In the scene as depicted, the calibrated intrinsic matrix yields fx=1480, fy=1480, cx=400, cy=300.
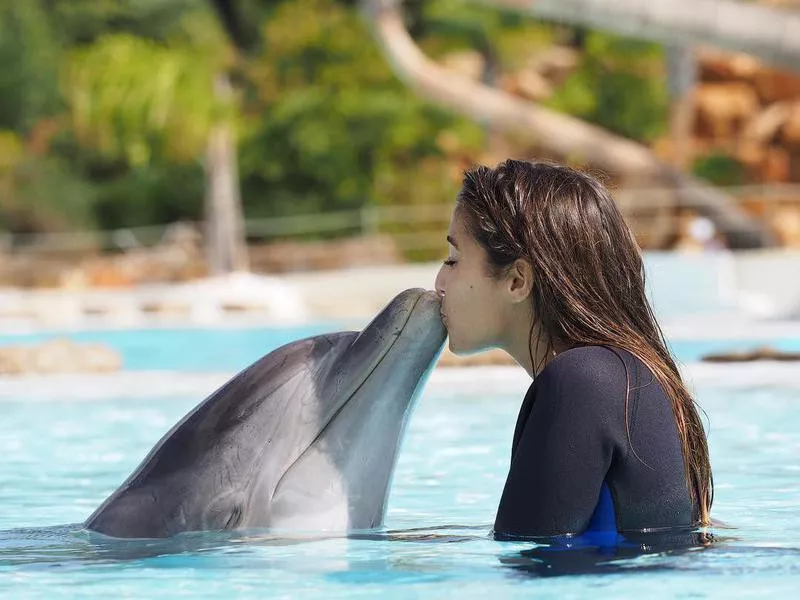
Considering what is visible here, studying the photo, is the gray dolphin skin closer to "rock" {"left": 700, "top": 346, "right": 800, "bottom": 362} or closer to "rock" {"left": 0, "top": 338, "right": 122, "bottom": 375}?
"rock" {"left": 700, "top": 346, "right": 800, "bottom": 362}

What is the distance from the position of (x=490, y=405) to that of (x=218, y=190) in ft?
47.9

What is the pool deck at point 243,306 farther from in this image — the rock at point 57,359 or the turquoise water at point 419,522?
the turquoise water at point 419,522

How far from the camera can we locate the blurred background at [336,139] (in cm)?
1977

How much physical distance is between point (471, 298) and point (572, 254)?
216 mm

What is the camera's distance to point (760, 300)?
15.7m

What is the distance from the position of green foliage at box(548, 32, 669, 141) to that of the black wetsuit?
22535 mm

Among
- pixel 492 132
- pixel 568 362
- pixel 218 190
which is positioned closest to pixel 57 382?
pixel 568 362

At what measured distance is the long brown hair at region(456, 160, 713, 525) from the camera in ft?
8.21

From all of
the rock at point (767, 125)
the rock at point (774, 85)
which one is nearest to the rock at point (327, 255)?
the rock at point (767, 125)

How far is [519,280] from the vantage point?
101 inches

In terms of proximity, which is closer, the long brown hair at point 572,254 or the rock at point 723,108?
the long brown hair at point 572,254

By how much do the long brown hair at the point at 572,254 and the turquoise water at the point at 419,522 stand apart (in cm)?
35

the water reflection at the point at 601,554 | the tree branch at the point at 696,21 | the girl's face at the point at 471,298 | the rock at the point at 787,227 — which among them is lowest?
the water reflection at the point at 601,554

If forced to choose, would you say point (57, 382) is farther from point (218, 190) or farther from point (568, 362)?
point (218, 190)
